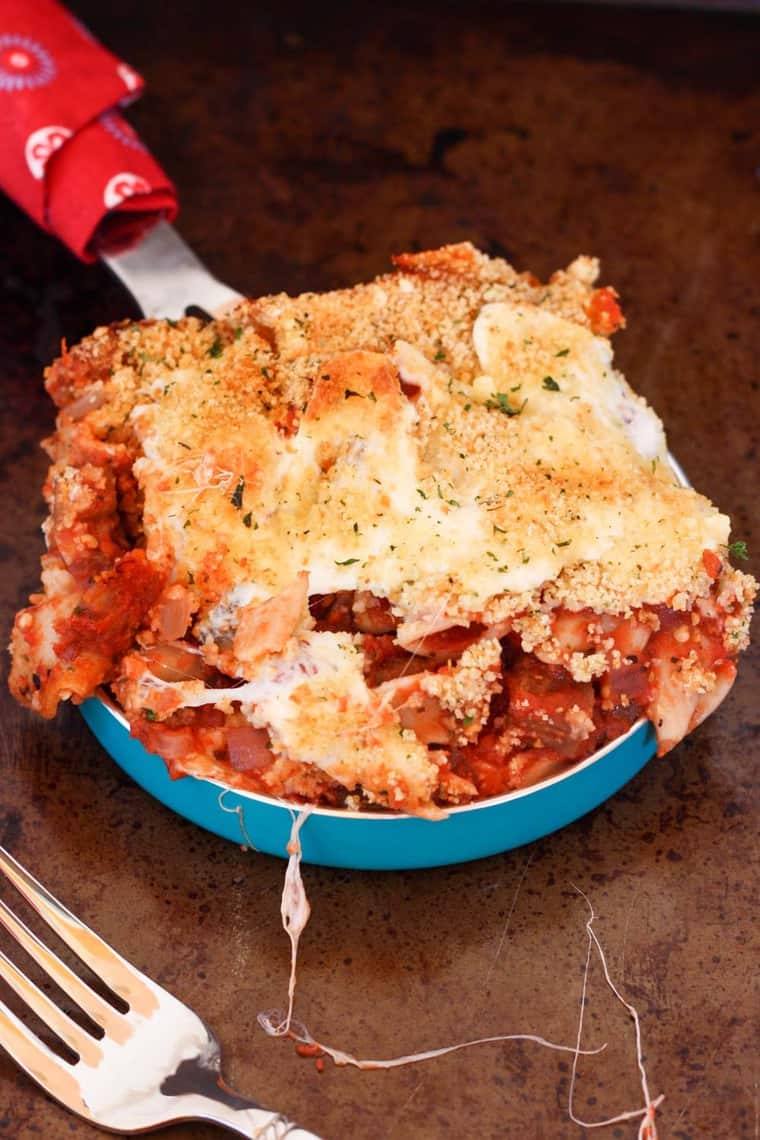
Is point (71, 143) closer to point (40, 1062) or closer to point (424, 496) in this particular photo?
point (424, 496)

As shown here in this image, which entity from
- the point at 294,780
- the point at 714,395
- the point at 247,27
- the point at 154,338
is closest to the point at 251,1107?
the point at 294,780

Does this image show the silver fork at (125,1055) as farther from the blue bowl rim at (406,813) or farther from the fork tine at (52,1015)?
the blue bowl rim at (406,813)

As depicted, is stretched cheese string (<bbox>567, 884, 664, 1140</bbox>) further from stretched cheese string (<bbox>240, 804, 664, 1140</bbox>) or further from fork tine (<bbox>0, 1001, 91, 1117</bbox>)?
fork tine (<bbox>0, 1001, 91, 1117</bbox>)

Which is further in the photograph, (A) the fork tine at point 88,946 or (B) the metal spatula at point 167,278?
(B) the metal spatula at point 167,278

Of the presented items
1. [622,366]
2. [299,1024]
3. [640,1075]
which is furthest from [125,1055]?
[622,366]

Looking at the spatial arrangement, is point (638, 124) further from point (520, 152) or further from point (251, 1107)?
point (251, 1107)

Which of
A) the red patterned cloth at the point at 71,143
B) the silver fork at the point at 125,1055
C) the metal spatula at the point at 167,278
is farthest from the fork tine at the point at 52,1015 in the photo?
the red patterned cloth at the point at 71,143
